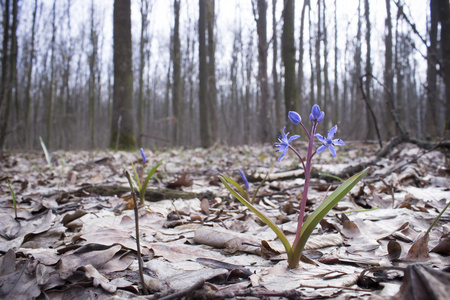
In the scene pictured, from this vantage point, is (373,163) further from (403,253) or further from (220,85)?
(220,85)

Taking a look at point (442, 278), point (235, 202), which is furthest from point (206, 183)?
point (442, 278)

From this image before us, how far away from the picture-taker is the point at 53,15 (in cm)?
1861

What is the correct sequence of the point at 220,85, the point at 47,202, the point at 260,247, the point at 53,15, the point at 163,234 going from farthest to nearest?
1. the point at 220,85
2. the point at 53,15
3. the point at 47,202
4. the point at 163,234
5. the point at 260,247

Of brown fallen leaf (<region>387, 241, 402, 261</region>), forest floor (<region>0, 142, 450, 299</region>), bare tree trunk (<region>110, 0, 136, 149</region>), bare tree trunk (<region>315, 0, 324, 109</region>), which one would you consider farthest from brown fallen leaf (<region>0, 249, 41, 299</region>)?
bare tree trunk (<region>315, 0, 324, 109</region>)

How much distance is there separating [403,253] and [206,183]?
2227 millimetres

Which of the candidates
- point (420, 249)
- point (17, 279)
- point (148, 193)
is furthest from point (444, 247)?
point (148, 193)

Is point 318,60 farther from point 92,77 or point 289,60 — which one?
point 92,77

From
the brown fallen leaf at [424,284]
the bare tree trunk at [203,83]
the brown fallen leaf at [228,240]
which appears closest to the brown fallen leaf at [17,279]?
the brown fallen leaf at [228,240]

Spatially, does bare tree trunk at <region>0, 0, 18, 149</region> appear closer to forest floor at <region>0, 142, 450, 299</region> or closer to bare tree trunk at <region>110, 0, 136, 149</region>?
bare tree trunk at <region>110, 0, 136, 149</region>

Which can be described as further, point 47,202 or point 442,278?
point 47,202

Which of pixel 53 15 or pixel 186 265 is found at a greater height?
pixel 53 15

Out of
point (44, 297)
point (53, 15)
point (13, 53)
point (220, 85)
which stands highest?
point (53, 15)

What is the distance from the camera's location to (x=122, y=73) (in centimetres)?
747

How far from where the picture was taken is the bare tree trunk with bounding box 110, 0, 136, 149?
742 centimetres
